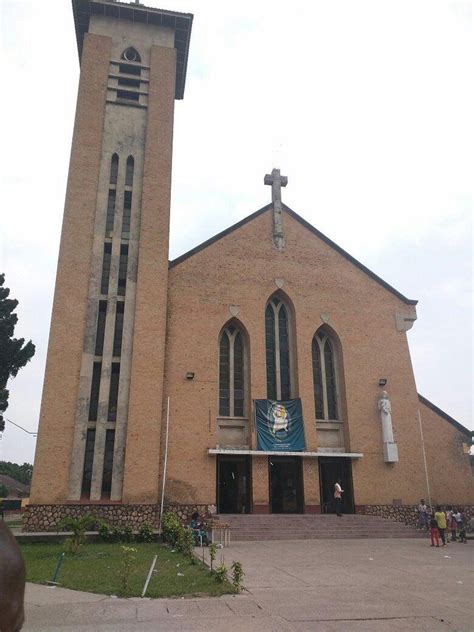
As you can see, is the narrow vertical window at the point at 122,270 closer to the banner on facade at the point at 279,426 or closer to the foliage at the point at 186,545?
the banner on facade at the point at 279,426

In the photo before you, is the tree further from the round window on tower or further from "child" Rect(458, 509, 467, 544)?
"child" Rect(458, 509, 467, 544)

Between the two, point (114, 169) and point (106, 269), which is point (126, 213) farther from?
point (106, 269)

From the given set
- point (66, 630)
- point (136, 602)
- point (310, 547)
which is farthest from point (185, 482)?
point (66, 630)

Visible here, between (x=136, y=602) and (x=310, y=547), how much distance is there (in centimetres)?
973

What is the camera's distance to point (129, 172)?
2536 cm

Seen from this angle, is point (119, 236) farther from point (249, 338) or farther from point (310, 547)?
point (310, 547)

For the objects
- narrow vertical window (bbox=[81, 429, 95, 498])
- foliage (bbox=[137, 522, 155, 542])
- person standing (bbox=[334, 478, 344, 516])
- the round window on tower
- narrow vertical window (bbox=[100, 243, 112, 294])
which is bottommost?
foliage (bbox=[137, 522, 155, 542])

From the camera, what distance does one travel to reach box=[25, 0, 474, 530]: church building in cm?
2064

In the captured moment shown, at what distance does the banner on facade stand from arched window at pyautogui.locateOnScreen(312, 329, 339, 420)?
66.3 inches

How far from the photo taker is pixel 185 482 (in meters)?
21.1

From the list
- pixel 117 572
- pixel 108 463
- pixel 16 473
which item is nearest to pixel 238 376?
pixel 108 463

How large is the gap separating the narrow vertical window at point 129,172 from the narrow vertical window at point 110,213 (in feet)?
3.01

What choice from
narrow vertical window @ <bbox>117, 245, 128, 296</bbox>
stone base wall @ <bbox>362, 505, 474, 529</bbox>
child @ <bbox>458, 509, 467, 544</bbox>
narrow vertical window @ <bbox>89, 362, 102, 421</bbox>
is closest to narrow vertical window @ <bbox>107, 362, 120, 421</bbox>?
narrow vertical window @ <bbox>89, 362, 102, 421</bbox>

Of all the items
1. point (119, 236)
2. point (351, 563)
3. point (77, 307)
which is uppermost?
point (119, 236)
